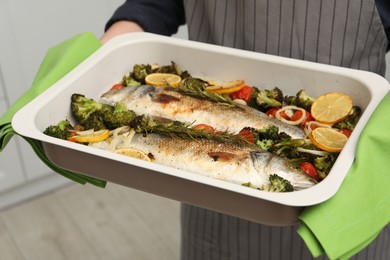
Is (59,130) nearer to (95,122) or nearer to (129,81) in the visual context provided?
(95,122)

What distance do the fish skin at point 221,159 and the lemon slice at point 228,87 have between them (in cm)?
18

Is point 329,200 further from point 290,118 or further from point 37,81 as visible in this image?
point 37,81

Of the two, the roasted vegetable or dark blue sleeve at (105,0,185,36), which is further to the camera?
dark blue sleeve at (105,0,185,36)

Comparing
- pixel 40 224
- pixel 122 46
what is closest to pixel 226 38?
pixel 122 46

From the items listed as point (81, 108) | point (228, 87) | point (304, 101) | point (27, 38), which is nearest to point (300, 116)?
point (304, 101)

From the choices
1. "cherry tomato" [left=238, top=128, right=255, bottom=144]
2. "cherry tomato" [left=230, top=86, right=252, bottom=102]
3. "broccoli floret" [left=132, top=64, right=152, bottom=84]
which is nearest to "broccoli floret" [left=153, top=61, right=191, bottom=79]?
"broccoli floret" [left=132, top=64, right=152, bottom=84]

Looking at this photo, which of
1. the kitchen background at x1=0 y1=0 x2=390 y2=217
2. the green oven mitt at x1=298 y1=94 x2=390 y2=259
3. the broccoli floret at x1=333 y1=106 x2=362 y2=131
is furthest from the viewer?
the kitchen background at x1=0 y1=0 x2=390 y2=217

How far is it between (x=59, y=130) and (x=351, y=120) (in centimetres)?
49

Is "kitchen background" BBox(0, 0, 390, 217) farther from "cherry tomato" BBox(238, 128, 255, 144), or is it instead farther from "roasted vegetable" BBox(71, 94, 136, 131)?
"cherry tomato" BBox(238, 128, 255, 144)

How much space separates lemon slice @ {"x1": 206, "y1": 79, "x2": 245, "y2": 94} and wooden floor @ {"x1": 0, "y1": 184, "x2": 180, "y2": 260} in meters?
1.16

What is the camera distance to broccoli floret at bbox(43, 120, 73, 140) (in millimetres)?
962

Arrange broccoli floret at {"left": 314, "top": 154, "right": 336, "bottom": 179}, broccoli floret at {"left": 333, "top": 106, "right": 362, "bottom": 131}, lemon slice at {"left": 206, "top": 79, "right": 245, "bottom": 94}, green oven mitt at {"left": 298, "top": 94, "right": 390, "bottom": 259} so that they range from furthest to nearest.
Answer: lemon slice at {"left": 206, "top": 79, "right": 245, "bottom": 94} → broccoli floret at {"left": 333, "top": 106, "right": 362, "bottom": 131} → broccoli floret at {"left": 314, "top": 154, "right": 336, "bottom": 179} → green oven mitt at {"left": 298, "top": 94, "right": 390, "bottom": 259}

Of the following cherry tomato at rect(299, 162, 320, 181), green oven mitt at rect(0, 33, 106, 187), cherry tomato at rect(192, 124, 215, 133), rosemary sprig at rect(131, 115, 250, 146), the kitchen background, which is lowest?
the kitchen background

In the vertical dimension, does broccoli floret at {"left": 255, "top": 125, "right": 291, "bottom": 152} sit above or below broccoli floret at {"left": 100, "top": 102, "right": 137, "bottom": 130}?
below
